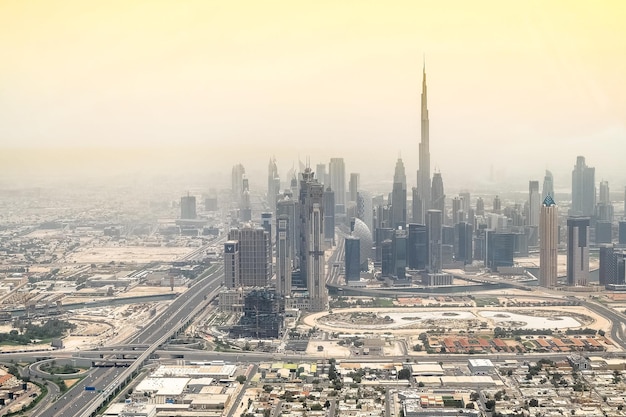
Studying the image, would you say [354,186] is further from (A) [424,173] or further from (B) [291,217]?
(B) [291,217]

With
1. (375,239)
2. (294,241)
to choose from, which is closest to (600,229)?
(375,239)

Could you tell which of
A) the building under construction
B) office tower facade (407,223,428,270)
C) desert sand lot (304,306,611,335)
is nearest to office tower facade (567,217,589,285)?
desert sand lot (304,306,611,335)

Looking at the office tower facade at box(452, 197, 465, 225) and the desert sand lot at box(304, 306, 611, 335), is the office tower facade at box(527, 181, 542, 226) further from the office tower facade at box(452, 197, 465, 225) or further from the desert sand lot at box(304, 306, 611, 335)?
the desert sand lot at box(304, 306, 611, 335)

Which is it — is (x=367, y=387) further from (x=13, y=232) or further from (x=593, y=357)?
(x=13, y=232)

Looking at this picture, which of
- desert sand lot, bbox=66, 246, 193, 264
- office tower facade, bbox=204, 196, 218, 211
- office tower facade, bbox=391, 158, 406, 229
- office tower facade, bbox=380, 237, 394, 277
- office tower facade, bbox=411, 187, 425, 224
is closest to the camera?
office tower facade, bbox=380, 237, 394, 277

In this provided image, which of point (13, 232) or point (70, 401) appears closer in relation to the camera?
point (70, 401)

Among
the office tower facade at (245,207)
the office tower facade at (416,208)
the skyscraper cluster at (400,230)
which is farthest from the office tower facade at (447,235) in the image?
the office tower facade at (245,207)

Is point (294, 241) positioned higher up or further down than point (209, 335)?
higher up

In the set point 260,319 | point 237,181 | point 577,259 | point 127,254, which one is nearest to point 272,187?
point 237,181
